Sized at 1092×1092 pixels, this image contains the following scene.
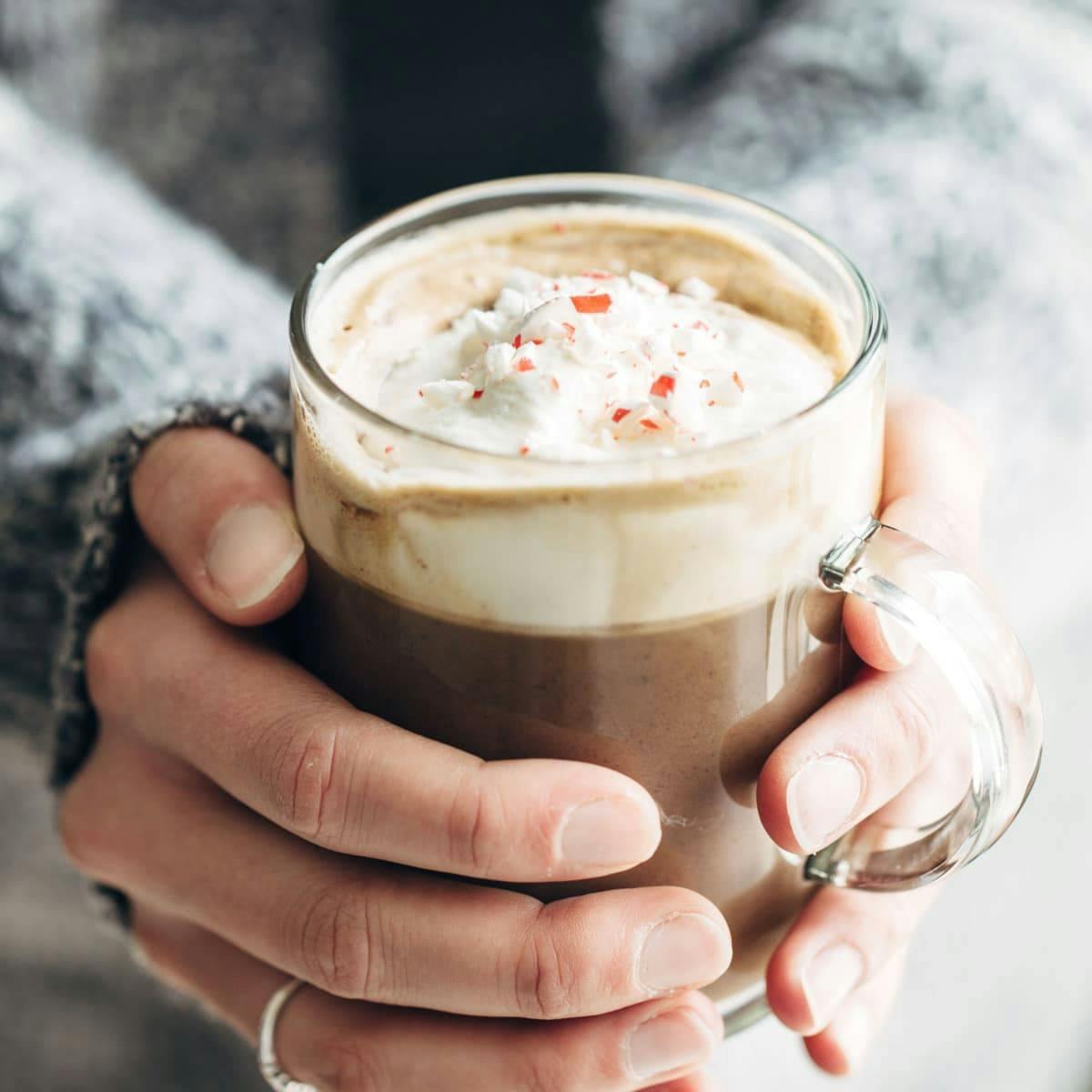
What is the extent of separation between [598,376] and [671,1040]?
0.31 metres

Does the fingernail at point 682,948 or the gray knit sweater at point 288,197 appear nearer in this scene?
the fingernail at point 682,948

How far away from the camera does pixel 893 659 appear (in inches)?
22.6

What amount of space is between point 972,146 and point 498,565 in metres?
0.90

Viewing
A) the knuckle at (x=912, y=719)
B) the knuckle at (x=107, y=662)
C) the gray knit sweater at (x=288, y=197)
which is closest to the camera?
the knuckle at (x=912, y=719)

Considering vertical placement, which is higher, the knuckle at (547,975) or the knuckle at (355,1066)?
the knuckle at (547,975)

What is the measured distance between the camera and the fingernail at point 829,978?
636mm

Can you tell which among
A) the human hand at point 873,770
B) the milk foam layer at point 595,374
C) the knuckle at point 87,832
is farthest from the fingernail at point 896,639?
the knuckle at point 87,832

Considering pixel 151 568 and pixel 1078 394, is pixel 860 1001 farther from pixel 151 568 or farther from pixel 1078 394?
pixel 1078 394

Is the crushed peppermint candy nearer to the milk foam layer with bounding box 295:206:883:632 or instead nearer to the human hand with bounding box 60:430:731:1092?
the milk foam layer with bounding box 295:206:883:632

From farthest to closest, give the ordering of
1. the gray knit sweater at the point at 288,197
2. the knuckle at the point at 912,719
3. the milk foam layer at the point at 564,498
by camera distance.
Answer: the gray knit sweater at the point at 288,197
the knuckle at the point at 912,719
the milk foam layer at the point at 564,498

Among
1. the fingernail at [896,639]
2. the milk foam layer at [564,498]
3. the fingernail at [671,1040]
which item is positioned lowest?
the fingernail at [671,1040]

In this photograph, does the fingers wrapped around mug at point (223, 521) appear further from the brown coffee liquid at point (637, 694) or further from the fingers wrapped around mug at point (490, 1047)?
the fingers wrapped around mug at point (490, 1047)

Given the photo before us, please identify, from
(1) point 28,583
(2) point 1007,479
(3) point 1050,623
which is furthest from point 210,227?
(3) point 1050,623

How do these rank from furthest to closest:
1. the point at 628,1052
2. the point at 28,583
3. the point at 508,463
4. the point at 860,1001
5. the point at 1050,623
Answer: the point at 1050,623, the point at 28,583, the point at 860,1001, the point at 628,1052, the point at 508,463
